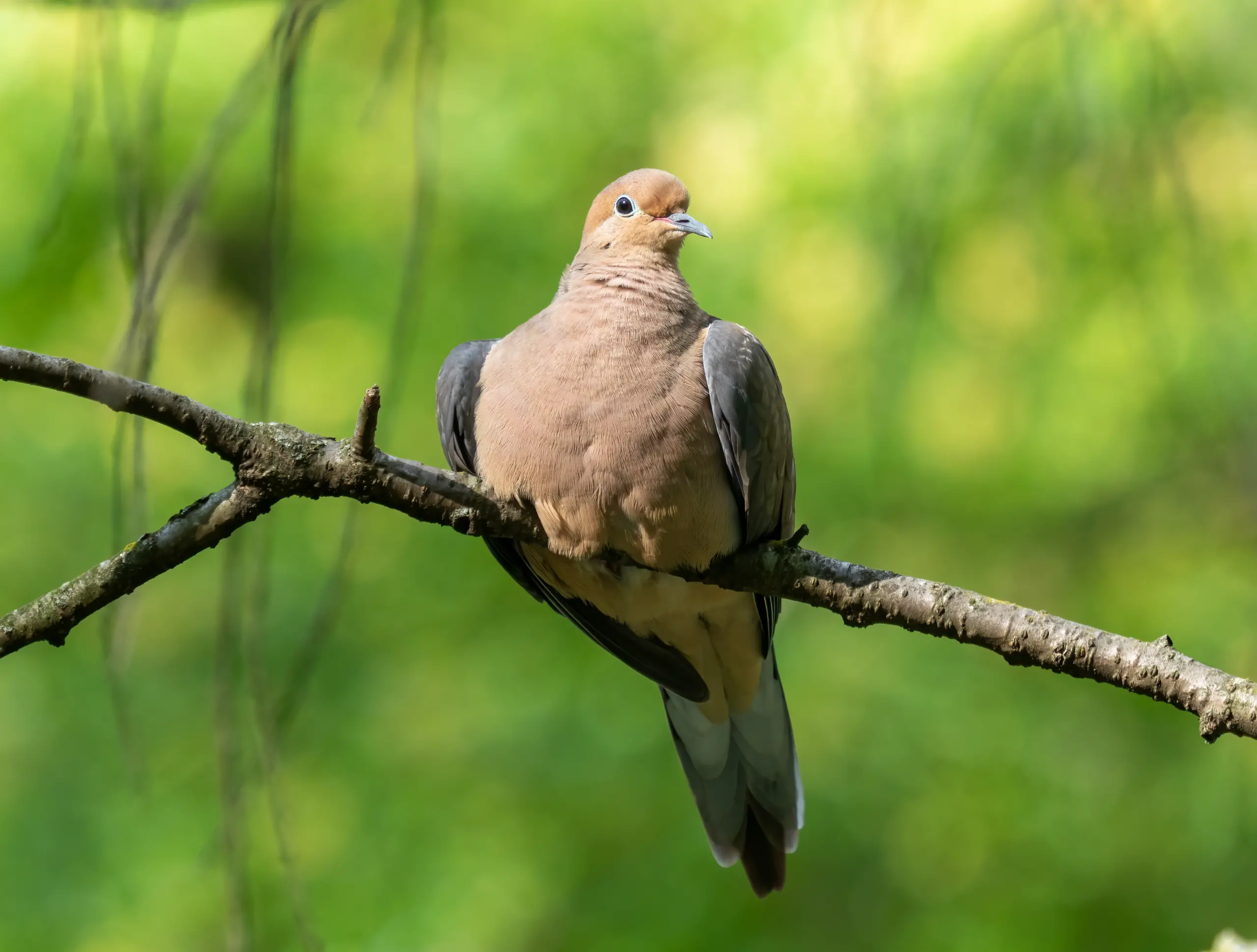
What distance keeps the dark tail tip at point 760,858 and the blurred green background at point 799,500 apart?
0.41 metres

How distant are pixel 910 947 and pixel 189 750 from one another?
275 cm

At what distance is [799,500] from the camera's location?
15.4 ft

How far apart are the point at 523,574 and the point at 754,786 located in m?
1.07

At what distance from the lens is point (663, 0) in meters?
5.53

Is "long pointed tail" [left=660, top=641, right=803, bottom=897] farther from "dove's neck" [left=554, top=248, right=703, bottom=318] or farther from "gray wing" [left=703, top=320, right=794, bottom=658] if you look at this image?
"dove's neck" [left=554, top=248, right=703, bottom=318]

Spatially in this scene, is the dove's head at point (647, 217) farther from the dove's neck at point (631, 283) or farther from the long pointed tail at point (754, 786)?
the long pointed tail at point (754, 786)

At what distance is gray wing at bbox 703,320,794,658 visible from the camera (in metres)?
2.74

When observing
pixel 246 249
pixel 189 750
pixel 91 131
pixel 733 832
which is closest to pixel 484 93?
pixel 246 249

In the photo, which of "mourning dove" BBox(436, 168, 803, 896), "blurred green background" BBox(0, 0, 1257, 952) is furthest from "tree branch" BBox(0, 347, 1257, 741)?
"blurred green background" BBox(0, 0, 1257, 952)

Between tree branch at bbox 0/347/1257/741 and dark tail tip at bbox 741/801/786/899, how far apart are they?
1.56 m

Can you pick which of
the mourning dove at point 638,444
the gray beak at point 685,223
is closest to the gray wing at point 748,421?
the mourning dove at point 638,444

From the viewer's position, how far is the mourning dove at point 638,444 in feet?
8.58

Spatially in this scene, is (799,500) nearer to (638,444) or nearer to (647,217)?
(647,217)

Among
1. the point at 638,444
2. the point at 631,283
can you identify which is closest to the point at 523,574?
the point at 638,444
